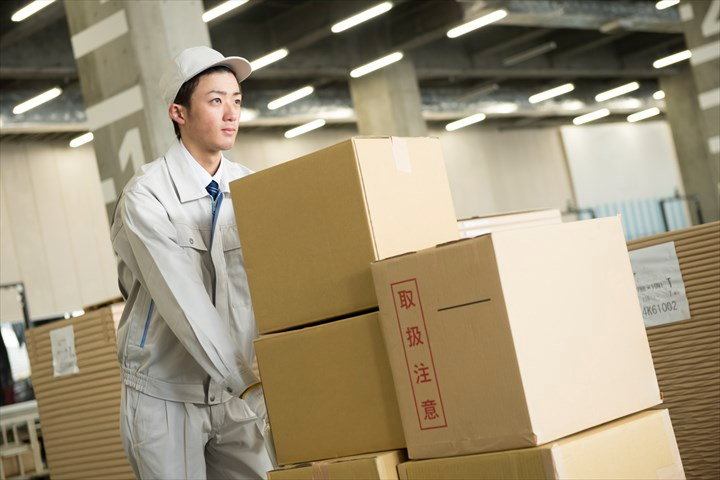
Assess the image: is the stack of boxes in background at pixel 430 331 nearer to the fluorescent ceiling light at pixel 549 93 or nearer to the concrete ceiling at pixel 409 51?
the concrete ceiling at pixel 409 51

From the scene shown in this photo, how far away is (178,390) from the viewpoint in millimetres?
2723

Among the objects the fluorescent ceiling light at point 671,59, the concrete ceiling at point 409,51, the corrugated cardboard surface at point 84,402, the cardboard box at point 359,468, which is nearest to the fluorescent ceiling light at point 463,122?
the concrete ceiling at point 409,51

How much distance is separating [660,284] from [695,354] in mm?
284

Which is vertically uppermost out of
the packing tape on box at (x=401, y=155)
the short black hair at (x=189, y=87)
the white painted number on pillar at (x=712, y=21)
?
the white painted number on pillar at (x=712, y=21)

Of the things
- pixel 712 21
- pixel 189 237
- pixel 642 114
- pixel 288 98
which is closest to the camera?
pixel 189 237

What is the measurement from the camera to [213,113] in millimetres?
2725

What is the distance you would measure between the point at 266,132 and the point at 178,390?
13.5 metres

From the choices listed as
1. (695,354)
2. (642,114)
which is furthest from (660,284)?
(642,114)

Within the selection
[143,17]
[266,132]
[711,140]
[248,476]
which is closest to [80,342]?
[143,17]

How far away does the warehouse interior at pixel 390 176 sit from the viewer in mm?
2107

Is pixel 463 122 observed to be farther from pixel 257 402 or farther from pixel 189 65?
pixel 257 402

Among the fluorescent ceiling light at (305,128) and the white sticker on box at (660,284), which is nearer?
the white sticker on box at (660,284)

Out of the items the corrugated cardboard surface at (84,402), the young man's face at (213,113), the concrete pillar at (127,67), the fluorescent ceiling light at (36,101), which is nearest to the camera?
the young man's face at (213,113)

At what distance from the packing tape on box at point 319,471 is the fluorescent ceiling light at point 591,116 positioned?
62.1ft
